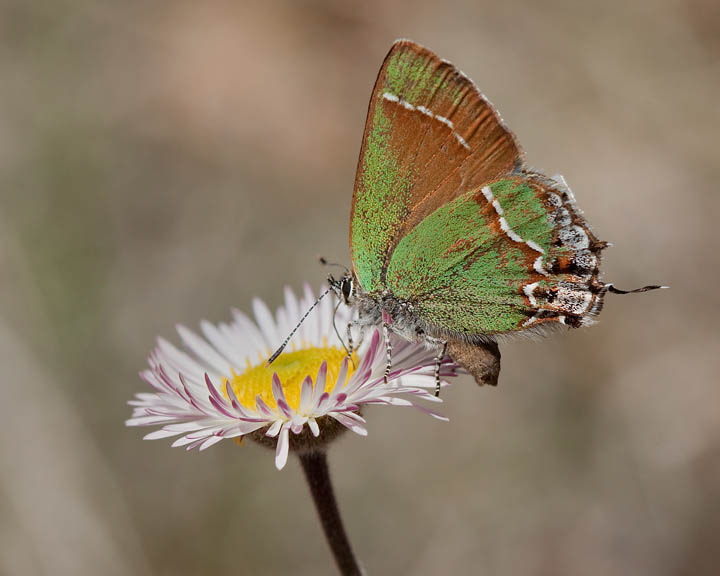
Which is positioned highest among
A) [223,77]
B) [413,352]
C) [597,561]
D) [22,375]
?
[223,77]

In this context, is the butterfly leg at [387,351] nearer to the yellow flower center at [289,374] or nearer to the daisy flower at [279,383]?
the daisy flower at [279,383]

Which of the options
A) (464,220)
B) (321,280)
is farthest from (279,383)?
(321,280)

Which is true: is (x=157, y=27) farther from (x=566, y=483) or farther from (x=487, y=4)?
(x=566, y=483)

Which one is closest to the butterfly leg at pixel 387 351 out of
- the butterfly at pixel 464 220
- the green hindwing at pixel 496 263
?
the butterfly at pixel 464 220

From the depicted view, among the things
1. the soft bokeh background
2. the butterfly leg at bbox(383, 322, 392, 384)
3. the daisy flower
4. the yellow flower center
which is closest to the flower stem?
the daisy flower

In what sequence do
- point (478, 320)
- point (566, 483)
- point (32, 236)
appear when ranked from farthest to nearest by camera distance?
1. point (32, 236)
2. point (566, 483)
3. point (478, 320)

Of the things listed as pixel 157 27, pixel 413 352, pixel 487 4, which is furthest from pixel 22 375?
pixel 487 4

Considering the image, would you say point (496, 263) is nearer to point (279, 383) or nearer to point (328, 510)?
point (279, 383)

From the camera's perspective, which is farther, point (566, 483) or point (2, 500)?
point (566, 483)
